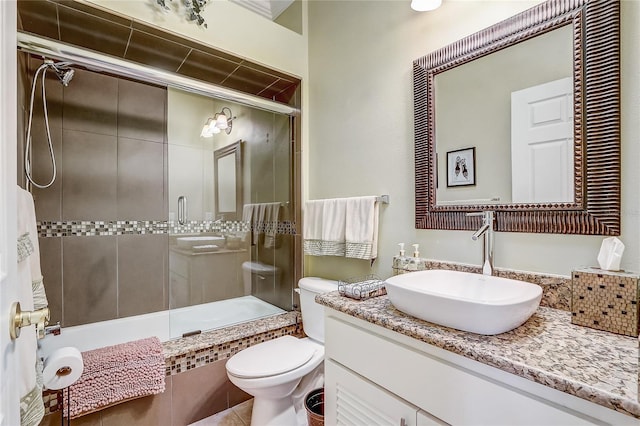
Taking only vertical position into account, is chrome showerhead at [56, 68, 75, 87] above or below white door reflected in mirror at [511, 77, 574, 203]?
above

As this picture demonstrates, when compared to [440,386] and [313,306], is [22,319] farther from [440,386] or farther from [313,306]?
[313,306]

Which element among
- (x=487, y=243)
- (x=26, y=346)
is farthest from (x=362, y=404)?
(x=26, y=346)

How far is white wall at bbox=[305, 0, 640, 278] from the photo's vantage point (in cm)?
100

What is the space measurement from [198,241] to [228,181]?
1.85ft

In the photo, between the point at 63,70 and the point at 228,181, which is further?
the point at 228,181

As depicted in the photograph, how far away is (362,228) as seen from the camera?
179cm

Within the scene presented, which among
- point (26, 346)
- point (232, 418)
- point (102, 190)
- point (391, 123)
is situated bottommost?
point (232, 418)

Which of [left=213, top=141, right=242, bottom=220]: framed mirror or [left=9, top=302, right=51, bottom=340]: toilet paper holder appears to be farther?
[left=213, top=141, right=242, bottom=220]: framed mirror

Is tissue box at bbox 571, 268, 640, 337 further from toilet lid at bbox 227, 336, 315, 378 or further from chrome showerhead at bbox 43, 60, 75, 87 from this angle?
chrome showerhead at bbox 43, 60, 75, 87

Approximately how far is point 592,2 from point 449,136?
0.63 m

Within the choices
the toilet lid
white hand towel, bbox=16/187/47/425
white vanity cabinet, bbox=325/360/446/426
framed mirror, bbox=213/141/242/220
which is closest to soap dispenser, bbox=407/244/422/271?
white vanity cabinet, bbox=325/360/446/426

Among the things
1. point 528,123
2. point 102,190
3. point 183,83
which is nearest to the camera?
point 528,123

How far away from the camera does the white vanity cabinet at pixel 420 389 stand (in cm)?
69

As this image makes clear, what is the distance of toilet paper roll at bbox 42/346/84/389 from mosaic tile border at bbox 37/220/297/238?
1.11 meters
